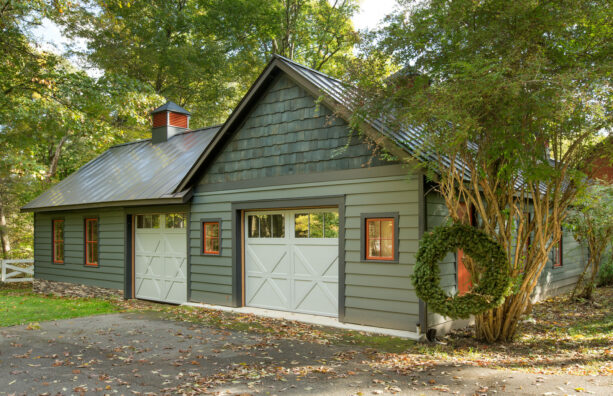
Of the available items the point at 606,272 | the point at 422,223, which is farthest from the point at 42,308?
the point at 606,272

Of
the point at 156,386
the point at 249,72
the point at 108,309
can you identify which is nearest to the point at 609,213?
the point at 156,386

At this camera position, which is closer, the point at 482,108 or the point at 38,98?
the point at 482,108

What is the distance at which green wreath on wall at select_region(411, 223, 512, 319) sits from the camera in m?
6.98

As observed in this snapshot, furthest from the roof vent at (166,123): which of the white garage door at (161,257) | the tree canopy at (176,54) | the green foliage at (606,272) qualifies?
the green foliage at (606,272)

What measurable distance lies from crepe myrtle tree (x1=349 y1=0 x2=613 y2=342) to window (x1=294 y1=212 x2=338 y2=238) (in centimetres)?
211

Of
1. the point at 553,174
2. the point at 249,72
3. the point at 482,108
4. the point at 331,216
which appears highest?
the point at 249,72

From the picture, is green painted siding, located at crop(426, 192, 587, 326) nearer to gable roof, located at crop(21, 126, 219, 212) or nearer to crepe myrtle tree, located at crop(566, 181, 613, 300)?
crepe myrtle tree, located at crop(566, 181, 613, 300)

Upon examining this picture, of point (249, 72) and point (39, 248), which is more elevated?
point (249, 72)

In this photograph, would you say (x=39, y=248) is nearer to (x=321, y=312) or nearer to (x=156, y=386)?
(x=321, y=312)

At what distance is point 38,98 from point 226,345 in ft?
37.5

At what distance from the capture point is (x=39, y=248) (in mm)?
16453

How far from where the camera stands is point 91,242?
14594 mm

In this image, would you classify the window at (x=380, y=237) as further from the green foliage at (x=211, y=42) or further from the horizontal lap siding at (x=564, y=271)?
the green foliage at (x=211, y=42)

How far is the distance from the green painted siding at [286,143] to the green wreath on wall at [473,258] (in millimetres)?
1763
